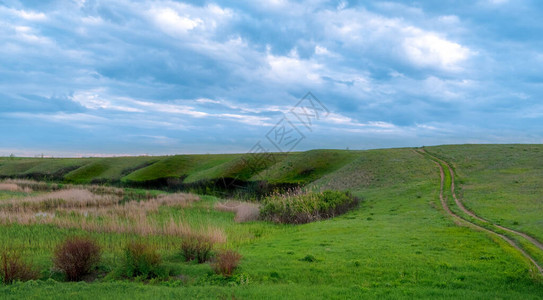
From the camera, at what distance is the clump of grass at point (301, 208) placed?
2391 centimetres

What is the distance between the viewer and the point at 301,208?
24312 millimetres

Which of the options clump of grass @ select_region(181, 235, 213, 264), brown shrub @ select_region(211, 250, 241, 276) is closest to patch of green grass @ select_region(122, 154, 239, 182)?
clump of grass @ select_region(181, 235, 213, 264)

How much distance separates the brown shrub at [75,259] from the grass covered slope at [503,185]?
53.0 ft

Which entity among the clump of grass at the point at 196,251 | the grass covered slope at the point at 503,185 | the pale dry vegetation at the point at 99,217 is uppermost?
the grass covered slope at the point at 503,185

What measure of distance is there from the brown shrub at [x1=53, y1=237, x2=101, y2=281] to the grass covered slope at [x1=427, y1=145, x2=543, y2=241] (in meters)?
16.2

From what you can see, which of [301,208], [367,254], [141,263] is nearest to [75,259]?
[141,263]

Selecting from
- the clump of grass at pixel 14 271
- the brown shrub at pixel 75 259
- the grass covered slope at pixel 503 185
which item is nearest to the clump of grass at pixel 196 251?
the brown shrub at pixel 75 259

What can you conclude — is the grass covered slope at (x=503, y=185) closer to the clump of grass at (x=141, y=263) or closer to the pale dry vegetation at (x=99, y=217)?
the clump of grass at (x=141, y=263)

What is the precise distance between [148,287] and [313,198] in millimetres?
17875

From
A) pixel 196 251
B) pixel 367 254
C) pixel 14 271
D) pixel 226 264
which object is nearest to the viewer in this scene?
pixel 14 271

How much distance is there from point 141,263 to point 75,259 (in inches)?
75.8

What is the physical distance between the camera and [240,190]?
2077 inches

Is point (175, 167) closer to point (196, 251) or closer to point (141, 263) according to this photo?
point (196, 251)

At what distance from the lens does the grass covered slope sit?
18.6 meters
